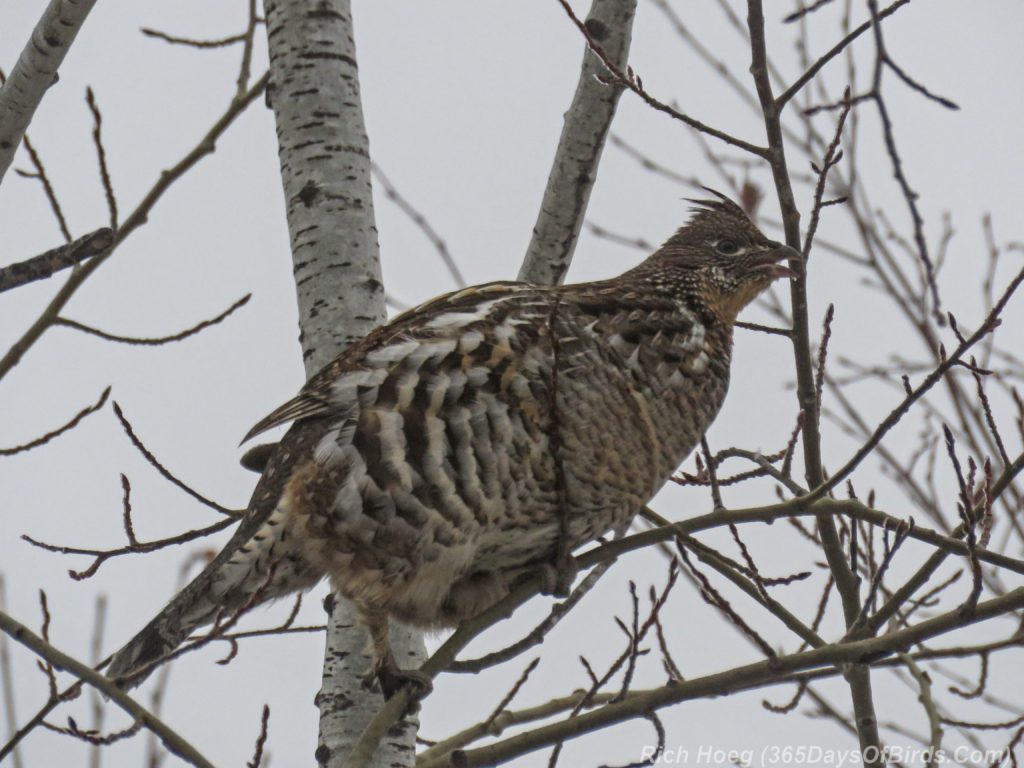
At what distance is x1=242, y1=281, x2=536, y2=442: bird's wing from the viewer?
162 inches

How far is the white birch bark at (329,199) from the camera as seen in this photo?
4.64 m

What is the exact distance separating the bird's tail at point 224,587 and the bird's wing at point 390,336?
32cm

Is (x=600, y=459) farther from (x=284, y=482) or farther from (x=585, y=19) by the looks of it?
(x=585, y=19)

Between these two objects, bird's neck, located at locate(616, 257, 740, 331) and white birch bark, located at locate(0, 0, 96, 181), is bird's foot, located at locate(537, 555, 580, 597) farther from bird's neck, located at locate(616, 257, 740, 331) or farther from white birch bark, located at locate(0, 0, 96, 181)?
white birch bark, located at locate(0, 0, 96, 181)

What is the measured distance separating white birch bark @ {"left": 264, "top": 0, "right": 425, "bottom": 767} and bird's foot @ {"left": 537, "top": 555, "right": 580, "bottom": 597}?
69 centimetres

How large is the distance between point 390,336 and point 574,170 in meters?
1.42

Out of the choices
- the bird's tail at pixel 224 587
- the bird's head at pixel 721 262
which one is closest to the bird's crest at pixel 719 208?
the bird's head at pixel 721 262

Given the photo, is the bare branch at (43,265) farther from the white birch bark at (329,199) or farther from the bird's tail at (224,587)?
the white birch bark at (329,199)

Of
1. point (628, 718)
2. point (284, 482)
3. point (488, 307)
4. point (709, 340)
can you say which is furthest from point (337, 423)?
point (709, 340)

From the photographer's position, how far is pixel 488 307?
14.4 feet

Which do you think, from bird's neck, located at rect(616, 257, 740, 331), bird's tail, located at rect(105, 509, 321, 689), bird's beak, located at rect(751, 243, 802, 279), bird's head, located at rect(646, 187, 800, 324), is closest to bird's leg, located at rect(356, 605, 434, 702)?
bird's tail, located at rect(105, 509, 321, 689)

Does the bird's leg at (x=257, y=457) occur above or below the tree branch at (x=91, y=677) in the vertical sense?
above

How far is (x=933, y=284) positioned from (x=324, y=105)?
239 cm

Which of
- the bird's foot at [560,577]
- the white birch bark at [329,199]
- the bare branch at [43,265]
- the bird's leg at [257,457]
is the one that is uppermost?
the white birch bark at [329,199]
